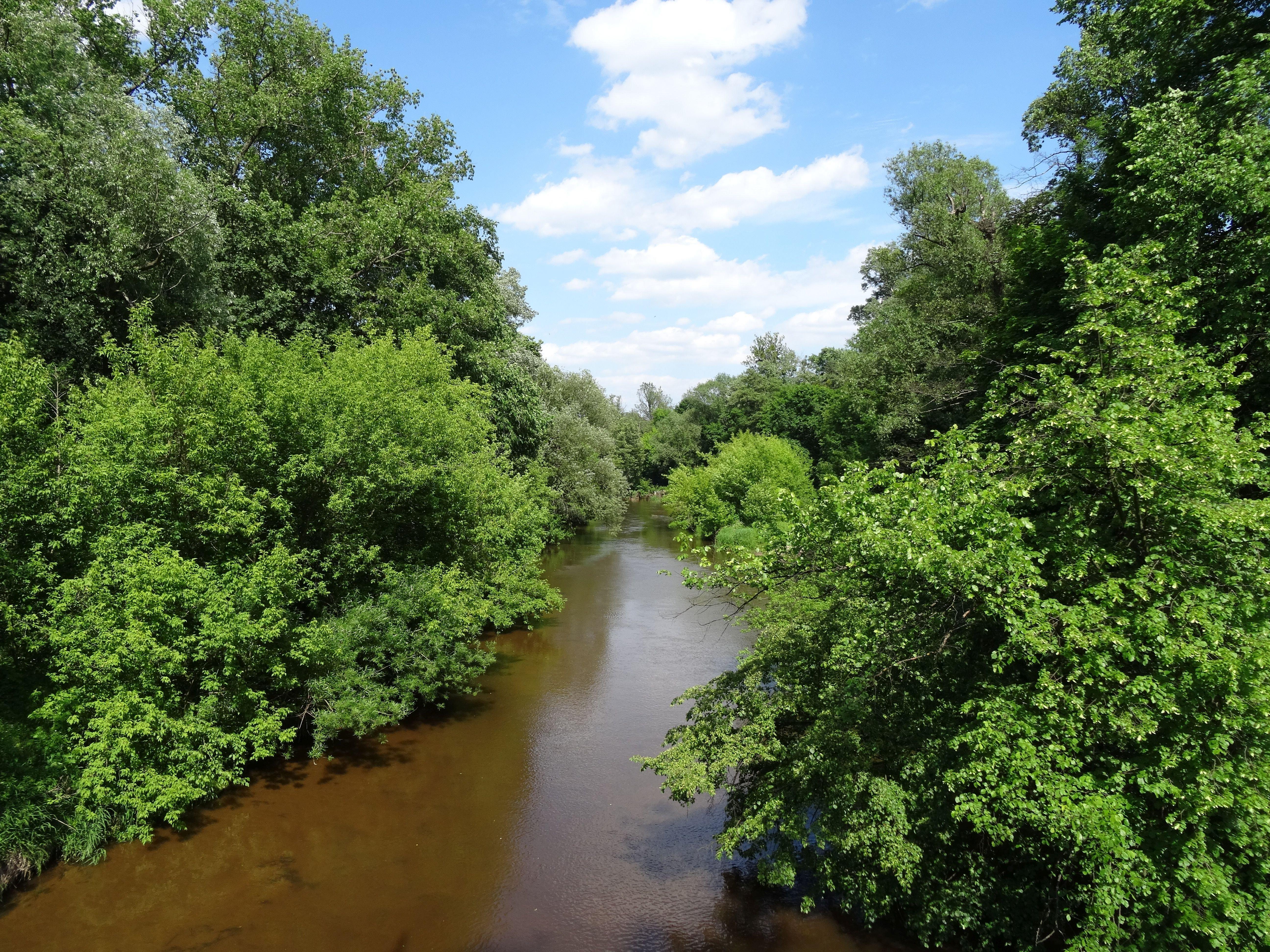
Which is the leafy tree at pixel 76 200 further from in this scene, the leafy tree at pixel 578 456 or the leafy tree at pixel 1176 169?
the leafy tree at pixel 1176 169

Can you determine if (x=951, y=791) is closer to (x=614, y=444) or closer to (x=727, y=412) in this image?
(x=614, y=444)

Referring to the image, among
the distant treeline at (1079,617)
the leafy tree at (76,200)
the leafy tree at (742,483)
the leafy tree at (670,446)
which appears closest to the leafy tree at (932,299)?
the leafy tree at (742,483)

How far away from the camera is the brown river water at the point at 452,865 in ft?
33.9

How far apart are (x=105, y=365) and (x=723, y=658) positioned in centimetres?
1845

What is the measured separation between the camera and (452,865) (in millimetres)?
12250

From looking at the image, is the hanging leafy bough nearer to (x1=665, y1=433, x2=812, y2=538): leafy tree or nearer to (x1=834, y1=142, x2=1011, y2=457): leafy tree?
(x1=834, y1=142, x2=1011, y2=457): leafy tree

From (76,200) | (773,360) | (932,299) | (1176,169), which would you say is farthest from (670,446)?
(1176,169)

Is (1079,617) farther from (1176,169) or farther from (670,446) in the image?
(670,446)

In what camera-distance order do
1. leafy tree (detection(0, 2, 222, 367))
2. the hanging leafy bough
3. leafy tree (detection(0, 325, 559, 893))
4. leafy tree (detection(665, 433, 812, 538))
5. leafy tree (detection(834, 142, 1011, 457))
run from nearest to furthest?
the hanging leafy bough → leafy tree (detection(0, 325, 559, 893)) → leafy tree (detection(0, 2, 222, 367)) → leafy tree (detection(834, 142, 1011, 457)) → leafy tree (detection(665, 433, 812, 538))

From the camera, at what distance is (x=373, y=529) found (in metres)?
16.7

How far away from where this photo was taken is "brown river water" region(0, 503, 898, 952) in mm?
10328

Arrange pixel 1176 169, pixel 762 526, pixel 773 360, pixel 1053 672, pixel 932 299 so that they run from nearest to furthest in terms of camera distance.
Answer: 1. pixel 1053 672
2. pixel 1176 169
3. pixel 762 526
4. pixel 932 299
5. pixel 773 360

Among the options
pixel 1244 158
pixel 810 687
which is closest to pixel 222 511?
pixel 810 687

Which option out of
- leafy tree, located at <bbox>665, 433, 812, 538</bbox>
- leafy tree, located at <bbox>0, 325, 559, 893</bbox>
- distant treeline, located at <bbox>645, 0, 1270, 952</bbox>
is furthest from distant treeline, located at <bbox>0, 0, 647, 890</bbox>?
leafy tree, located at <bbox>665, 433, 812, 538</bbox>
